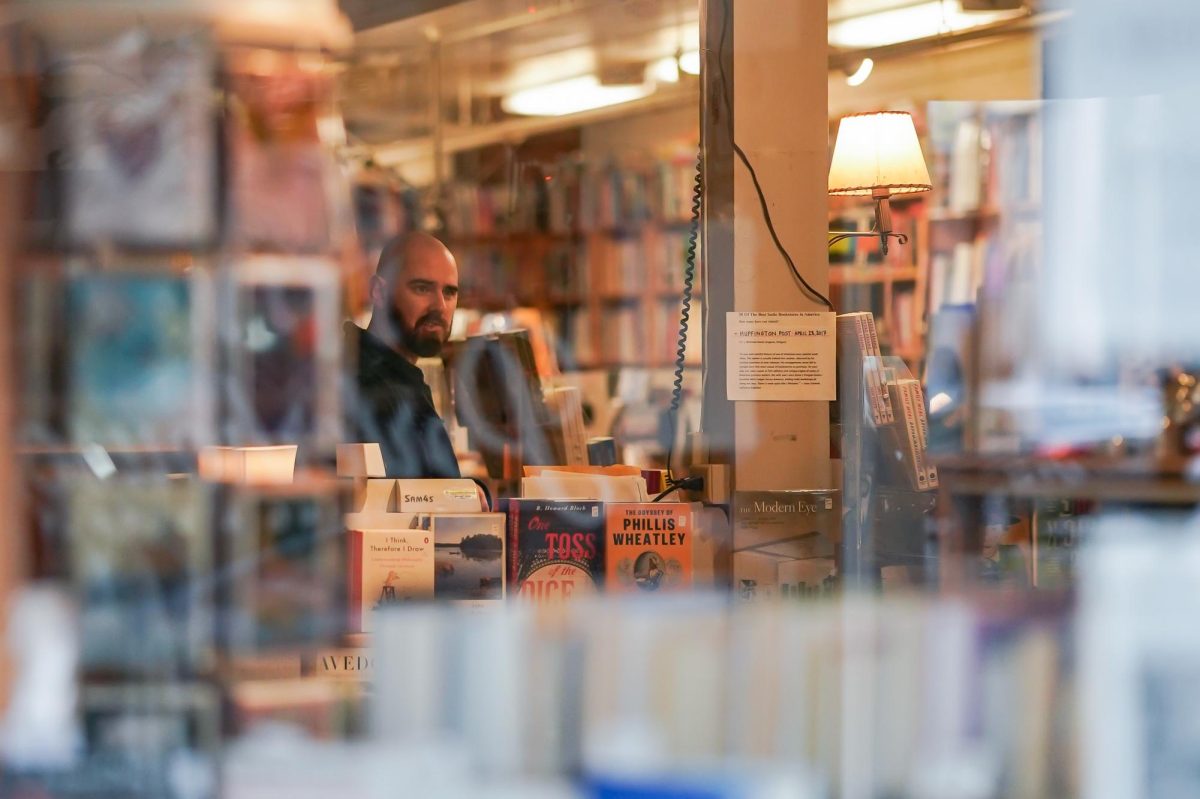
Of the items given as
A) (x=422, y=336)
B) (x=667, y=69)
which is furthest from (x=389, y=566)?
(x=667, y=69)

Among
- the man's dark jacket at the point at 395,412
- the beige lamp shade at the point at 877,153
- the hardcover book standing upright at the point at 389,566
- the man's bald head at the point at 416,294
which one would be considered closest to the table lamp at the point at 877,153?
the beige lamp shade at the point at 877,153

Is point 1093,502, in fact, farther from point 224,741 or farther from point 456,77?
point 456,77

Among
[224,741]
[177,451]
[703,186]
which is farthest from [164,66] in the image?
[703,186]

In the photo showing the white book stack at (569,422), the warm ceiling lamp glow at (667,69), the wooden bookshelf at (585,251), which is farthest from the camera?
the wooden bookshelf at (585,251)

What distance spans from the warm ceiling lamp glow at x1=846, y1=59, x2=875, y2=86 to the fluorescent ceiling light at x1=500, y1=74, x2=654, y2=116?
5.28 ft

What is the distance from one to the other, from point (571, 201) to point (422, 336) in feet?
9.32

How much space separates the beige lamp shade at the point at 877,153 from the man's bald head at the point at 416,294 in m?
1.08

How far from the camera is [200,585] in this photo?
170cm

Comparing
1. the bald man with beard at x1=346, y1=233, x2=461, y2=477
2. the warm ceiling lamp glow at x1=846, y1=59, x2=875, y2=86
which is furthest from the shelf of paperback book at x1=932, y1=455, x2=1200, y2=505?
the warm ceiling lamp glow at x1=846, y1=59, x2=875, y2=86

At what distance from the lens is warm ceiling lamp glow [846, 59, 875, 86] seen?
446 centimetres

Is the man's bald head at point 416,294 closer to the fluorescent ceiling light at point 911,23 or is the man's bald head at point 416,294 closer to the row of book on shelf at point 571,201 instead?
the fluorescent ceiling light at point 911,23

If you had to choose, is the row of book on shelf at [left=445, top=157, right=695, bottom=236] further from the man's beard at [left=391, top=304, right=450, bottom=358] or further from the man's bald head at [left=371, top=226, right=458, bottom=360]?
the man's beard at [left=391, top=304, right=450, bottom=358]

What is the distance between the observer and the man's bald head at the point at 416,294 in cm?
345

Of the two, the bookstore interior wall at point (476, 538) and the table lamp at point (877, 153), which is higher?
the table lamp at point (877, 153)
